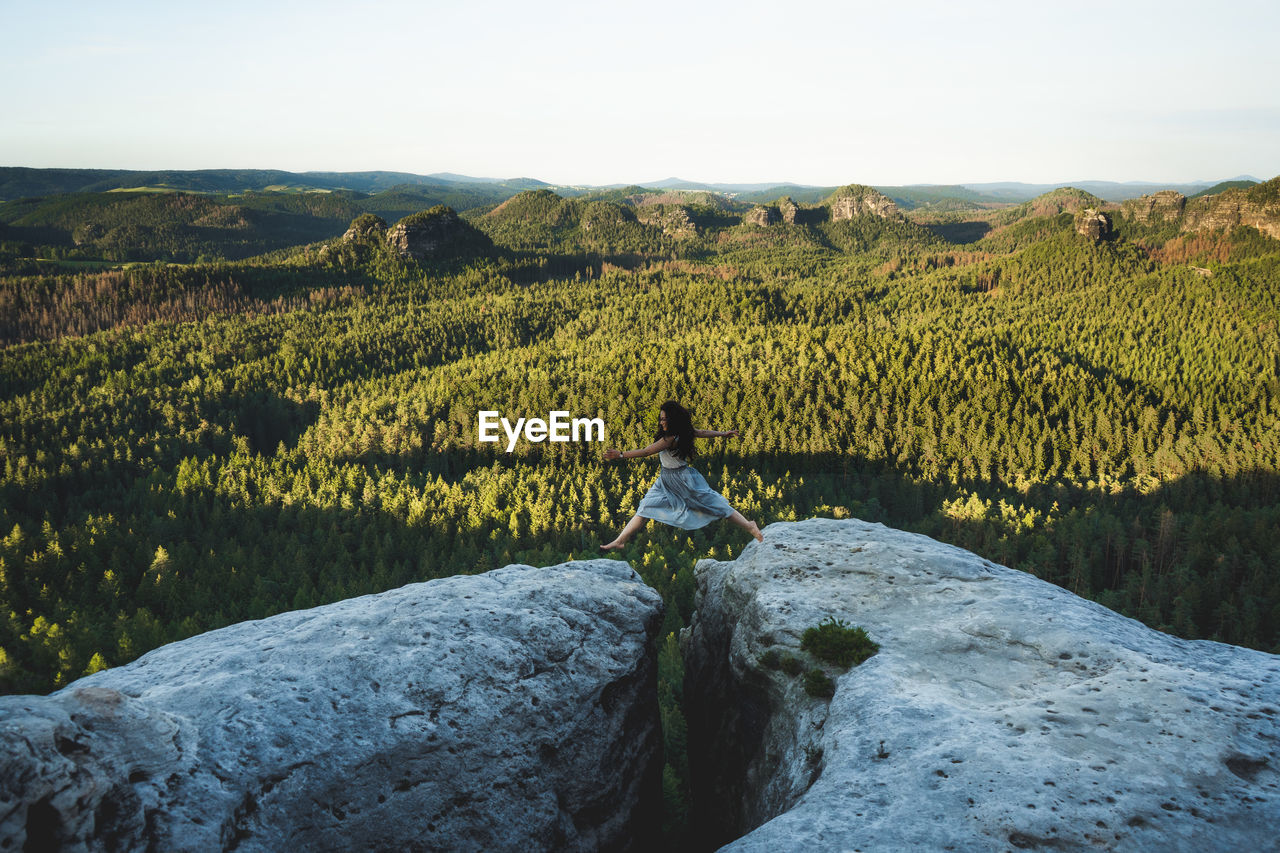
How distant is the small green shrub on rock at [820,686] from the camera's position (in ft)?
54.1

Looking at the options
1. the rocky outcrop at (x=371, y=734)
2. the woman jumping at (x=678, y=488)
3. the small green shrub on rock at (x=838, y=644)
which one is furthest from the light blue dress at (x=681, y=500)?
the small green shrub on rock at (x=838, y=644)

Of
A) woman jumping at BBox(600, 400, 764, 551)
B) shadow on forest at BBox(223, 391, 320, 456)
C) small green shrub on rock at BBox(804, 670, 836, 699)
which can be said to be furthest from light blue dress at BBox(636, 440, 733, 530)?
shadow on forest at BBox(223, 391, 320, 456)

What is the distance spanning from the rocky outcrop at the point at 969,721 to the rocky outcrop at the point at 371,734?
12.4ft

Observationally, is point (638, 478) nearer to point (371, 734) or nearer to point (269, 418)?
point (371, 734)

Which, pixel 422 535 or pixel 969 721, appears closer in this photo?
pixel 969 721

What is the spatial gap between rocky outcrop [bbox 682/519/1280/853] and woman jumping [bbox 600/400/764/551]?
312 cm

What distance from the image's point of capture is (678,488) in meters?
20.8

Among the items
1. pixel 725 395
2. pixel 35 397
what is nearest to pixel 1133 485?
pixel 725 395

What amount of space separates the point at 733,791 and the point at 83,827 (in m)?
16.5

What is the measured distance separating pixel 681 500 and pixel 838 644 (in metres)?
6.28

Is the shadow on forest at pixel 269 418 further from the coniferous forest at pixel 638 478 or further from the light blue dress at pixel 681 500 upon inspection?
the light blue dress at pixel 681 500

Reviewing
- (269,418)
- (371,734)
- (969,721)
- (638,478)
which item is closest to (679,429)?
(969,721)

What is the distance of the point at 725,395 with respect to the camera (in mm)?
165000

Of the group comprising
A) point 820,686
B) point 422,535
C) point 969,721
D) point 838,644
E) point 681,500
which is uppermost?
point 681,500
